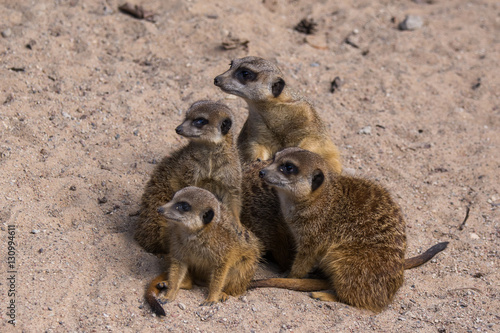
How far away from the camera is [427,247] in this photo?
4.09m

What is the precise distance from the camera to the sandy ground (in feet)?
10.6

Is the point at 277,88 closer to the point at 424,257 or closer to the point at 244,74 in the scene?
the point at 244,74

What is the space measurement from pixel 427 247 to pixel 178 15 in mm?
3367

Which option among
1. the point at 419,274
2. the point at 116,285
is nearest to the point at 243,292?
the point at 116,285

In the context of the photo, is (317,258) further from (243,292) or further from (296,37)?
(296,37)

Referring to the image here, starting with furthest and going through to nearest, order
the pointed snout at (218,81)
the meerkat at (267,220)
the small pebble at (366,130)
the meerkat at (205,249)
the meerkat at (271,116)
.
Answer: the small pebble at (366,130)
the meerkat at (271,116)
the pointed snout at (218,81)
the meerkat at (267,220)
the meerkat at (205,249)

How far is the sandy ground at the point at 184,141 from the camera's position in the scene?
3232 mm

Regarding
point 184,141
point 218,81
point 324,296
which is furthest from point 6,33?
point 324,296

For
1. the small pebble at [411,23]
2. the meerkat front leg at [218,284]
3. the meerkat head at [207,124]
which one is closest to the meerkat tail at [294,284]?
the meerkat front leg at [218,284]

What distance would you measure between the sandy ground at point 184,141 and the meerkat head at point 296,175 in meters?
0.60

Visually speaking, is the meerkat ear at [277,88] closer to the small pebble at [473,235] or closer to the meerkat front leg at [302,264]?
the meerkat front leg at [302,264]

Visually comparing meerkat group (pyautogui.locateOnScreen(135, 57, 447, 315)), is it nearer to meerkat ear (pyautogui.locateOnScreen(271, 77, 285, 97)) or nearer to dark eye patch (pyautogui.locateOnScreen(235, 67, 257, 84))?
dark eye patch (pyautogui.locateOnScreen(235, 67, 257, 84))

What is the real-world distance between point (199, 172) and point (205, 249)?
509 mm

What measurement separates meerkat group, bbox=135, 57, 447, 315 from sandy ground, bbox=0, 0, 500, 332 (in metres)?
0.12
